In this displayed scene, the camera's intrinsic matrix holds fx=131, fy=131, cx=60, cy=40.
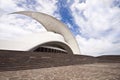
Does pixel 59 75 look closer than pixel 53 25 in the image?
Yes

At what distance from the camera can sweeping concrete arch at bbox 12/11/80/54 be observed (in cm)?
2082

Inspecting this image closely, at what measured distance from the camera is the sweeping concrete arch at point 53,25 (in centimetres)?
2082

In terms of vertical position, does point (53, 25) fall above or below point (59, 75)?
above

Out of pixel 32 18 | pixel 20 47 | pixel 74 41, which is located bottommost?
pixel 20 47

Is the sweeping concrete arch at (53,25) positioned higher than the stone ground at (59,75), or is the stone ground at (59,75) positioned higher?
the sweeping concrete arch at (53,25)

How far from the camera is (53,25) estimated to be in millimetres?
22219

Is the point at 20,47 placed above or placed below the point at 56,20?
below

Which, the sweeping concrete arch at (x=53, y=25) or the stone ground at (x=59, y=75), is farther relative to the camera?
the sweeping concrete arch at (x=53, y=25)

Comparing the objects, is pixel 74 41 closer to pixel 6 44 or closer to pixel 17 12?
pixel 17 12

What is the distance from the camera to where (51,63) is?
10.7 metres

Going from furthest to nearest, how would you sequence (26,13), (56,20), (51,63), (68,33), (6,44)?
1. (68,33)
2. (56,20)
3. (26,13)
4. (6,44)
5. (51,63)

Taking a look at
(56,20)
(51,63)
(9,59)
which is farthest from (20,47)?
(56,20)

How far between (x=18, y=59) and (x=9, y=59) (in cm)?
63

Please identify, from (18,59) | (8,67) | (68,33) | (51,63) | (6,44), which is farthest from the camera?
(68,33)
